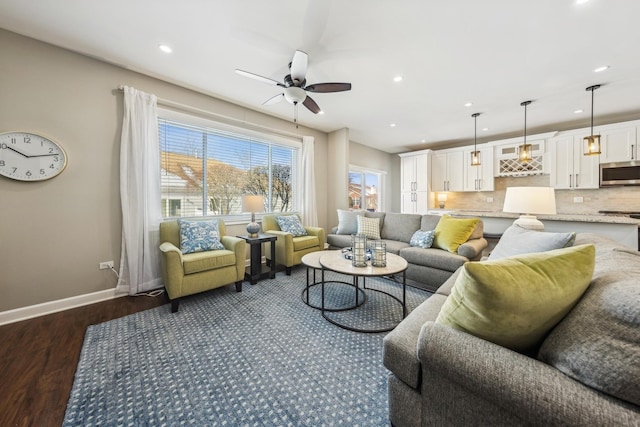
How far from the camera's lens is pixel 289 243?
12.0 ft

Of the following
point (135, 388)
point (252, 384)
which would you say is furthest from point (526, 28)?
point (135, 388)

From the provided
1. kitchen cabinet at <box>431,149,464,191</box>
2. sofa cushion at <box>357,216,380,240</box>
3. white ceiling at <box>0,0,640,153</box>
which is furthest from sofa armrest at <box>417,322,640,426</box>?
kitchen cabinet at <box>431,149,464,191</box>

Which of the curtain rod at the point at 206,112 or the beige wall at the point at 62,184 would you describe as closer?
the beige wall at the point at 62,184

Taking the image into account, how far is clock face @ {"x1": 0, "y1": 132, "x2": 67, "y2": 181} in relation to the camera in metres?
2.24

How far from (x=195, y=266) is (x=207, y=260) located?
Answer: 14 centimetres

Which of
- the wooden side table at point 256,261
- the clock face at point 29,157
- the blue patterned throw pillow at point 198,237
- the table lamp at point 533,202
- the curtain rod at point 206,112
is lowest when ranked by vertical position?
the wooden side table at point 256,261

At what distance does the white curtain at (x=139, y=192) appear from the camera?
9.22 ft

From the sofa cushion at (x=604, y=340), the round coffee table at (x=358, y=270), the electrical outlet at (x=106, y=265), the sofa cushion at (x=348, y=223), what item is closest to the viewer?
the sofa cushion at (x=604, y=340)

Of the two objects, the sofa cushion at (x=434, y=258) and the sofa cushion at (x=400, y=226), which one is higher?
the sofa cushion at (x=400, y=226)

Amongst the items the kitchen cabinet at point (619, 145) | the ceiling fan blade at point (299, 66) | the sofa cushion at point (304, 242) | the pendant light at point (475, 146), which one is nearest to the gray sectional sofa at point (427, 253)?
the sofa cushion at point (304, 242)

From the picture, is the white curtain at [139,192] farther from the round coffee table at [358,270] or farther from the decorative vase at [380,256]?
the decorative vase at [380,256]

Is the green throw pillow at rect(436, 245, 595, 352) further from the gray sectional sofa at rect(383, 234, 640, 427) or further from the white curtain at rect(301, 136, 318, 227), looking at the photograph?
the white curtain at rect(301, 136, 318, 227)

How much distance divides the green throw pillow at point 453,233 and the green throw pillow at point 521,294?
7.21ft

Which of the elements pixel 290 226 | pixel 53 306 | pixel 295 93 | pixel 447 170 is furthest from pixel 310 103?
pixel 447 170
